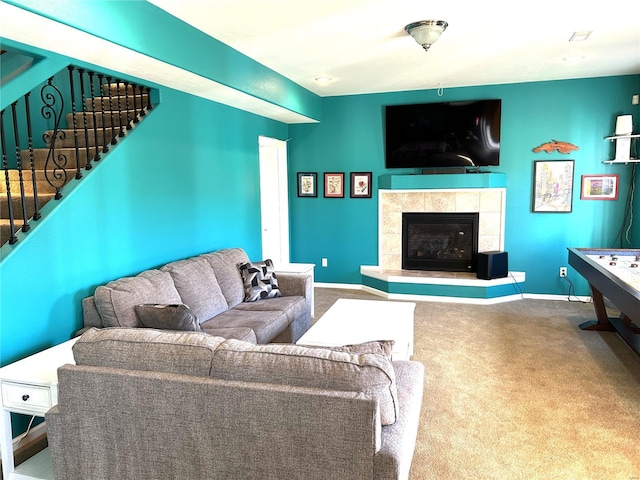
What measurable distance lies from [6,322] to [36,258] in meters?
0.38

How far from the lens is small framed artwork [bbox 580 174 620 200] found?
5.32 meters

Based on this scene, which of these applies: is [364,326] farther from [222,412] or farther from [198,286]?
[222,412]

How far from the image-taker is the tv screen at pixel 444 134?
5594 millimetres

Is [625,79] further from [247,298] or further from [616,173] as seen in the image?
[247,298]

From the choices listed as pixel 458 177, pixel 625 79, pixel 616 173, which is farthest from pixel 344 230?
pixel 625 79

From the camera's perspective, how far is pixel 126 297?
9.41 feet

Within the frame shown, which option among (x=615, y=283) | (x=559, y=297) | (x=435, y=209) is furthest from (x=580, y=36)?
(x=559, y=297)

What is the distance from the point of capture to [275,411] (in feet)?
5.48

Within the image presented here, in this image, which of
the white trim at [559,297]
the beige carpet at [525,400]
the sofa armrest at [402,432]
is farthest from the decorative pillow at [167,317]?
the white trim at [559,297]

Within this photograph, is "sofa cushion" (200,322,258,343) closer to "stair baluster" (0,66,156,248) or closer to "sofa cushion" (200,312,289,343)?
"sofa cushion" (200,312,289,343)

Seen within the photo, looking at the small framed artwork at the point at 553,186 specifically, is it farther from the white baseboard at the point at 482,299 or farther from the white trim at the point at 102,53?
the white trim at the point at 102,53

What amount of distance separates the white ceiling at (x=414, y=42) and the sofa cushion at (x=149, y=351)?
204cm

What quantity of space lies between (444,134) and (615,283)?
3.00 metres

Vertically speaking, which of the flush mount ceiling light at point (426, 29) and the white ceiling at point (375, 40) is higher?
the white ceiling at point (375, 40)
